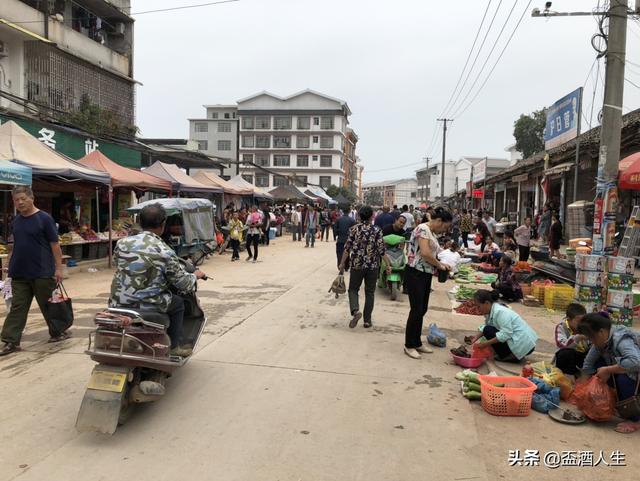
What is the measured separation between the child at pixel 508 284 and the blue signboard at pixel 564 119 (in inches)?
321

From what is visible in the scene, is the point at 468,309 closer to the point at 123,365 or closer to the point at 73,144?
the point at 123,365

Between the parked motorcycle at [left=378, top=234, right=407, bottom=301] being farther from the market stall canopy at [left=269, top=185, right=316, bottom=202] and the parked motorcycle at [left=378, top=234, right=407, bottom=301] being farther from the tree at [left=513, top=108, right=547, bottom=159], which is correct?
the tree at [left=513, top=108, right=547, bottom=159]

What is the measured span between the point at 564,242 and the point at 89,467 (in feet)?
65.7

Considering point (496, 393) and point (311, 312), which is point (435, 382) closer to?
point (496, 393)

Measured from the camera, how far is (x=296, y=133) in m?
79.9

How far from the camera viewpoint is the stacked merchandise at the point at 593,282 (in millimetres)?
6656

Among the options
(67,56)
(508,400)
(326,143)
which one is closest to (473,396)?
(508,400)

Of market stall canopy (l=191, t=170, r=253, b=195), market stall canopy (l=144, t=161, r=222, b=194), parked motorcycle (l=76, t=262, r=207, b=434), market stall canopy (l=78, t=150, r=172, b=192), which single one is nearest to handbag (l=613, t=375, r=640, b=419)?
parked motorcycle (l=76, t=262, r=207, b=434)

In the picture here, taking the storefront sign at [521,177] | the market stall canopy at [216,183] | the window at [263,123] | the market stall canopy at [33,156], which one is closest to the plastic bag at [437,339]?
the market stall canopy at [33,156]

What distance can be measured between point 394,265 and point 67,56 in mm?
18464

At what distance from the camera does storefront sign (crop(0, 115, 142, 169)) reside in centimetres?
1332

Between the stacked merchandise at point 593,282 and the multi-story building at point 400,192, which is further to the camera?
the multi-story building at point 400,192

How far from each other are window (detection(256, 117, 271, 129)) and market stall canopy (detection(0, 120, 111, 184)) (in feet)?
234

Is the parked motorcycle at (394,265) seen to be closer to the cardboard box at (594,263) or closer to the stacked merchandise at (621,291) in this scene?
the cardboard box at (594,263)
